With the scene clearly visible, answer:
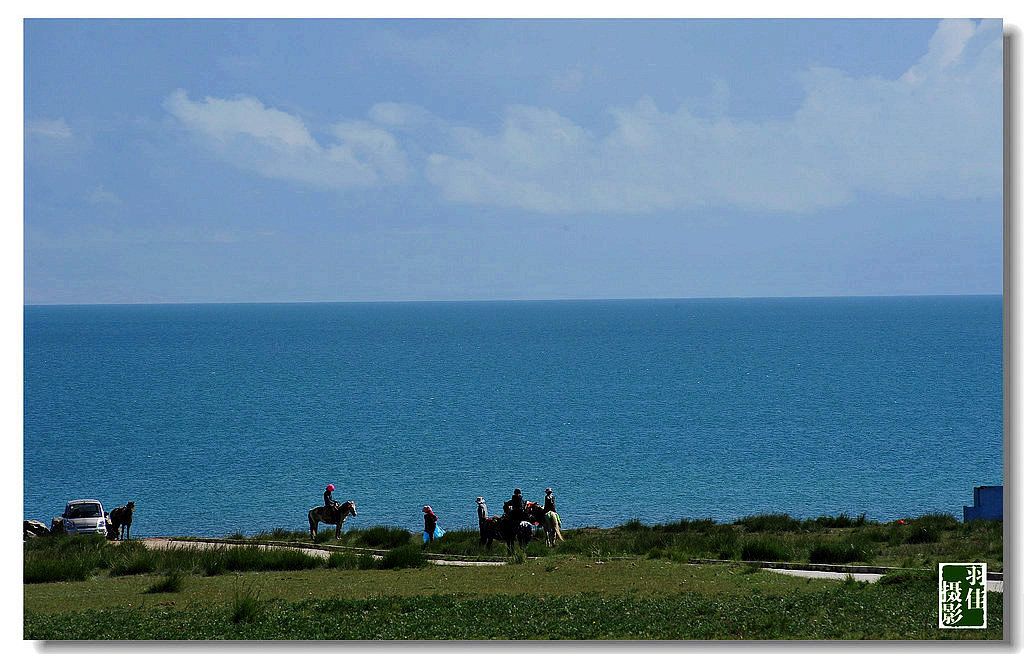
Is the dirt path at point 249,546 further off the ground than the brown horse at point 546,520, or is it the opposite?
the brown horse at point 546,520

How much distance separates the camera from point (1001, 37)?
1316cm

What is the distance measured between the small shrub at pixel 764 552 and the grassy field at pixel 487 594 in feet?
0.31

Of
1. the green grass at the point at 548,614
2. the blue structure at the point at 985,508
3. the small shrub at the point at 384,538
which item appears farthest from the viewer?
the blue structure at the point at 985,508

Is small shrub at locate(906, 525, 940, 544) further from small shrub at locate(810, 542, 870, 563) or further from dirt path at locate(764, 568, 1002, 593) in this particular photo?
dirt path at locate(764, 568, 1002, 593)

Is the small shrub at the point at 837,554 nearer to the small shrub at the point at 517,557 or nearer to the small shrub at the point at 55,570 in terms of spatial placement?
the small shrub at the point at 517,557

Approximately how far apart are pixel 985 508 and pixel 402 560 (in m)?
14.6

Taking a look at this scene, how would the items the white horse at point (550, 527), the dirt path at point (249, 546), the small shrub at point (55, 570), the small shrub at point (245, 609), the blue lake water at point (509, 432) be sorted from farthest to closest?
the blue lake water at point (509, 432)
the white horse at point (550, 527)
the dirt path at point (249, 546)
the small shrub at point (55, 570)
the small shrub at point (245, 609)

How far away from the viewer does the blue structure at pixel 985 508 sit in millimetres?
24531

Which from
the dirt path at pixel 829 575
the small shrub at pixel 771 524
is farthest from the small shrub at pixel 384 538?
the small shrub at pixel 771 524

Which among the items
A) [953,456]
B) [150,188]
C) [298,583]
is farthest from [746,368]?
[298,583]

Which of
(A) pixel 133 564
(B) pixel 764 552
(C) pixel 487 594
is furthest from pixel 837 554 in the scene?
(A) pixel 133 564

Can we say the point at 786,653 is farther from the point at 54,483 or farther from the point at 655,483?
the point at 54,483

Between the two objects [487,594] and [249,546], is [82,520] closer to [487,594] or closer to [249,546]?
[249,546]
